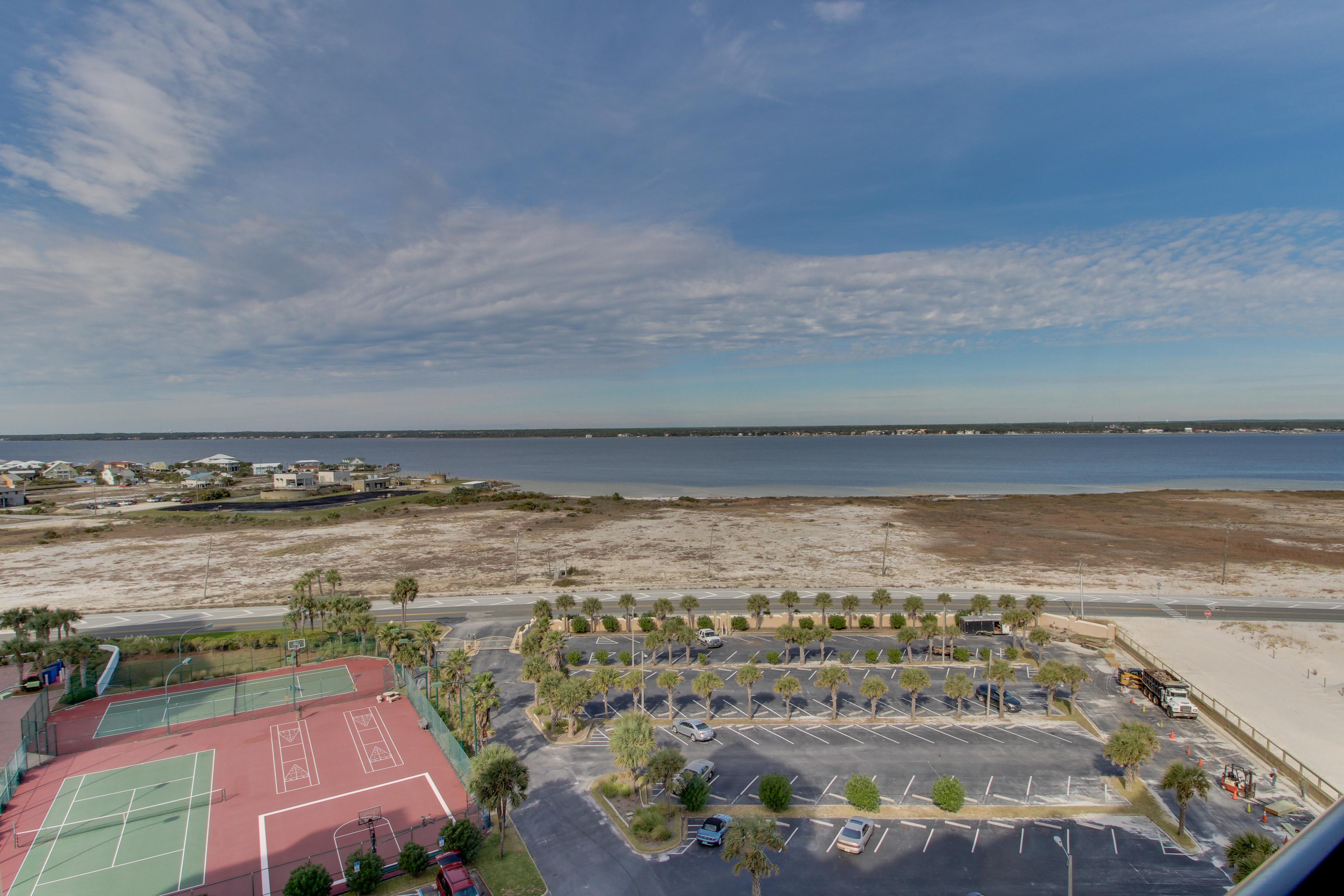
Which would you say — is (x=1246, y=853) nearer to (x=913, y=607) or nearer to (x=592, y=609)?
(x=913, y=607)

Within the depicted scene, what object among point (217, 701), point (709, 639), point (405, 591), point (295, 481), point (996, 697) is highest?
point (405, 591)

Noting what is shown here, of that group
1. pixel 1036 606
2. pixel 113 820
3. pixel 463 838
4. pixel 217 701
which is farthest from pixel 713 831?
pixel 1036 606

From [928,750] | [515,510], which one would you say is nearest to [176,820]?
[928,750]

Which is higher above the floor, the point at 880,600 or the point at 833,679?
the point at 880,600

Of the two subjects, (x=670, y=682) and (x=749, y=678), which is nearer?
(x=749, y=678)

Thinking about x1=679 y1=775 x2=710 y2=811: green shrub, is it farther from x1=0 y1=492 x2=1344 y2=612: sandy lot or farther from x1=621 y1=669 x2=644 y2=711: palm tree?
x1=0 y1=492 x2=1344 y2=612: sandy lot

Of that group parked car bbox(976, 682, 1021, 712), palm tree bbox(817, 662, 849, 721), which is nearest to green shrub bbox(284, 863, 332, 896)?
palm tree bbox(817, 662, 849, 721)

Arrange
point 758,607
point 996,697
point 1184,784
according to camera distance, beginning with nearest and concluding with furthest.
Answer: point 1184,784
point 996,697
point 758,607

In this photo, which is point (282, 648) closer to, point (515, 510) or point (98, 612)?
point (98, 612)
